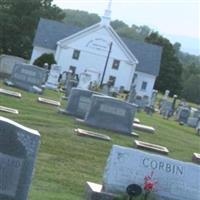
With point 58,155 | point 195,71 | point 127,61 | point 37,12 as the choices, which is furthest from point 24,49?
point 58,155

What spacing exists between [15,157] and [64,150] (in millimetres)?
6058

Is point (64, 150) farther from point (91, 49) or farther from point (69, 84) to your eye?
point (91, 49)

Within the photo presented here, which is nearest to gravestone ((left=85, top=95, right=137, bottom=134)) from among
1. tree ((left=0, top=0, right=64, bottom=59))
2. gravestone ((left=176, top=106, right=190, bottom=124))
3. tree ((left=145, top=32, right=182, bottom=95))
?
gravestone ((left=176, top=106, right=190, bottom=124))

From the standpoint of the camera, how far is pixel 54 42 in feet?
219

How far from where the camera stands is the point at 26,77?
103 ft

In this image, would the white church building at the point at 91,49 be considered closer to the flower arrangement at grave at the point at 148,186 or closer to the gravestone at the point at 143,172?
the gravestone at the point at 143,172

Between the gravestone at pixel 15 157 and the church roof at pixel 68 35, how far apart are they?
5804 centimetres

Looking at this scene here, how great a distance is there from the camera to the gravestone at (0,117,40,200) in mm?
8383

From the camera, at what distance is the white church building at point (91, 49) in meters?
65.5

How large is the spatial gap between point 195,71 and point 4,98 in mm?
78895

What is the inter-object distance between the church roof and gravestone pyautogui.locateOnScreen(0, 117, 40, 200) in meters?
58.0

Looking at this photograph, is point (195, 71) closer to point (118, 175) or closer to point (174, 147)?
point (174, 147)

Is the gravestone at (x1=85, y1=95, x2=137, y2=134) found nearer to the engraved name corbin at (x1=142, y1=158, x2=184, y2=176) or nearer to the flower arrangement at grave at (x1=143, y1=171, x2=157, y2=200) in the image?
the engraved name corbin at (x1=142, y1=158, x2=184, y2=176)

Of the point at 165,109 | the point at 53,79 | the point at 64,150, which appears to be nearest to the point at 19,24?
the point at 53,79
